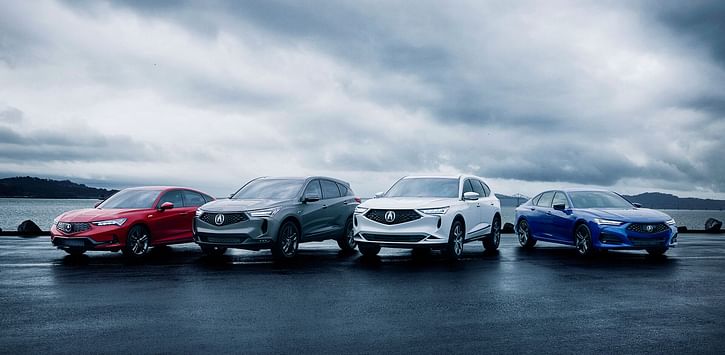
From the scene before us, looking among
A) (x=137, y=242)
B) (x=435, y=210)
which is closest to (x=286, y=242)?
(x=435, y=210)

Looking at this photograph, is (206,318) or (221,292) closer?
(206,318)

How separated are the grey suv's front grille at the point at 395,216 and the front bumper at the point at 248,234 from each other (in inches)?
88.7

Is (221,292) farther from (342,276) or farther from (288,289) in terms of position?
(342,276)

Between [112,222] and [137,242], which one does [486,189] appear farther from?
[112,222]

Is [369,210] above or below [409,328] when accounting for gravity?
above

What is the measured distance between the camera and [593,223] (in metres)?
14.8

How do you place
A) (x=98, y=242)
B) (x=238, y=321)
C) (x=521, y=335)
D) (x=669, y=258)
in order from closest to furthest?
(x=521, y=335) → (x=238, y=321) → (x=98, y=242) → (x=669, y=258)

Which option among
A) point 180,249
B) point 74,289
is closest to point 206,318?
point 74,289

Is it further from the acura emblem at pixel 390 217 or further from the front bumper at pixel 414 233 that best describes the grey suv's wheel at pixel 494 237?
the acura emblem at pixel 390 217

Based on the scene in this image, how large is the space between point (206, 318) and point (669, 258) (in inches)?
479

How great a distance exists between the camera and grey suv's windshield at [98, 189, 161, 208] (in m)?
15.2

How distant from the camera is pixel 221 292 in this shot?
29.8 ft

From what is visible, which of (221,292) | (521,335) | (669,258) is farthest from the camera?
(669,258)

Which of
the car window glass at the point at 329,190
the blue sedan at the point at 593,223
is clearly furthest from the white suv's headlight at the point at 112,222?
the blue sedan at the point at 593,223
